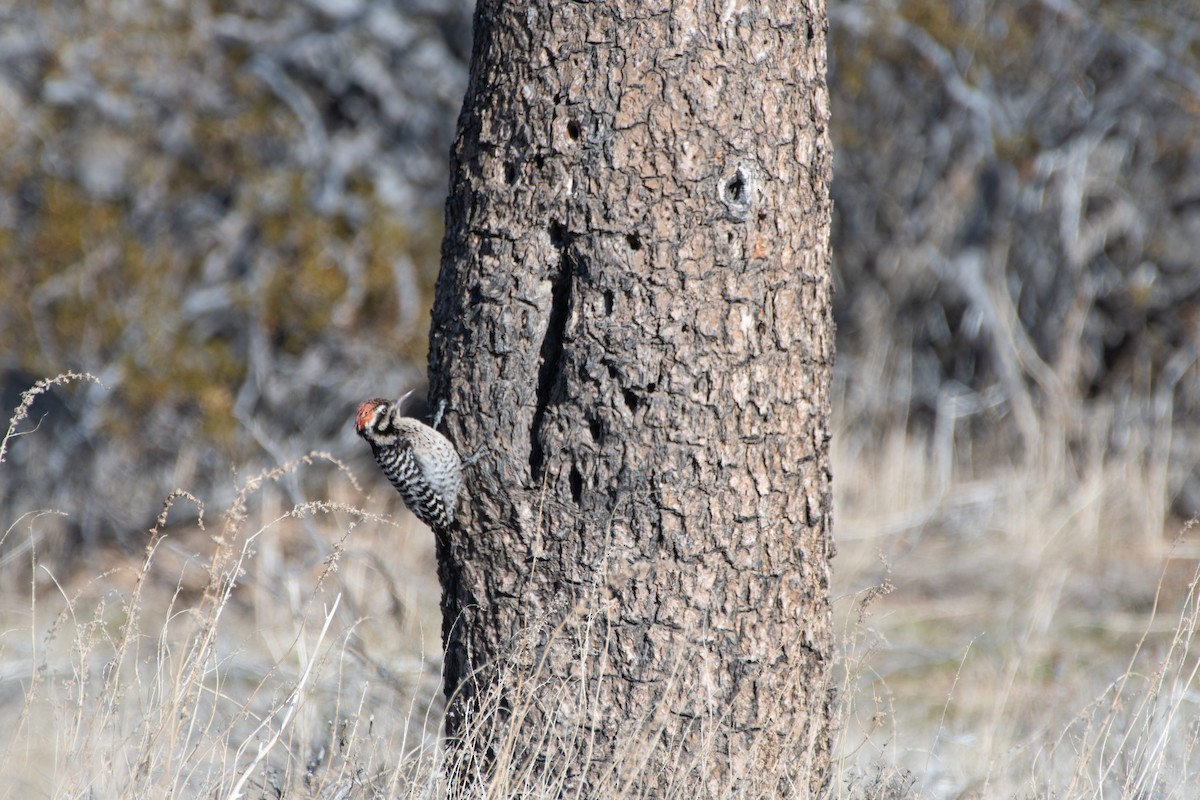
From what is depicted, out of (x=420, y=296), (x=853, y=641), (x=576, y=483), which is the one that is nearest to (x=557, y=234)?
(x=576, y=483)

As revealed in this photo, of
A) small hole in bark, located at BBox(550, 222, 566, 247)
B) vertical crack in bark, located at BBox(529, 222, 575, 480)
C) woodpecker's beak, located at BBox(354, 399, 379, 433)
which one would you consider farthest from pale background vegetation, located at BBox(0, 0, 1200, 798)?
small hole in bark, located at BBox(550, 222, 566, 247)

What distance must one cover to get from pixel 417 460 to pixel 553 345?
78cm

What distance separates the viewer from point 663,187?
9.74ft

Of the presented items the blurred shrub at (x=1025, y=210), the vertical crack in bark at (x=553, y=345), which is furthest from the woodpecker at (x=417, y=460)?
the blurred shrub at (x=1025, y=210)

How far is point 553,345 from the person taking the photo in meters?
3.15

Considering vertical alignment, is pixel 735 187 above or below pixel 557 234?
above

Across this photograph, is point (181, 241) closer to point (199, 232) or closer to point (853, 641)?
point (199, 232)

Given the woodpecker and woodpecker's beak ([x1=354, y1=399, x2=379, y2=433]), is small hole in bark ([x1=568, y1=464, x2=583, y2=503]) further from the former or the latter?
woodpecker's beak ([x1=354, y1=399, x2=379, y2=433])

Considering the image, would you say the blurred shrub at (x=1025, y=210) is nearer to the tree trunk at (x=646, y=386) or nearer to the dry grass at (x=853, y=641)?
the dry grass at (x=853, y=641)

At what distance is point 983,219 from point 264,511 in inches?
228

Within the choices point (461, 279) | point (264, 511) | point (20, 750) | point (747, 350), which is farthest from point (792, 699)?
point (264, 511)

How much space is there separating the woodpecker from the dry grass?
30 cm

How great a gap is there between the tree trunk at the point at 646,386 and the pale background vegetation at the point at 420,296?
313cm

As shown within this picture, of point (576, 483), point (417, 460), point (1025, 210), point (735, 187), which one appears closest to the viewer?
point (735, 187)
